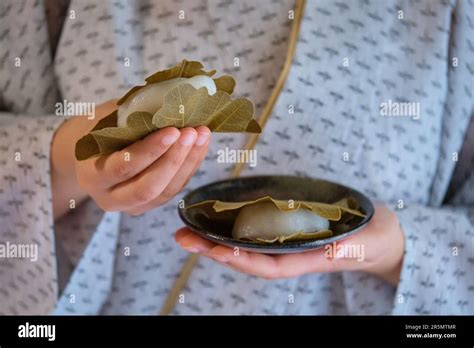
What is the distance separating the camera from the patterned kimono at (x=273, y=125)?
52cm

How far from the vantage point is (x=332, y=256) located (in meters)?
0.45

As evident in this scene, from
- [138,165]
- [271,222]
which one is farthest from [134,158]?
[271,222]

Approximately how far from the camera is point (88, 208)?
0.54 meters

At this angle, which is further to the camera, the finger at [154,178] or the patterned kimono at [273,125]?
the patterned kimono at [273,125]

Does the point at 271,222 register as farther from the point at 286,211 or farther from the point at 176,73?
the point at 176,73

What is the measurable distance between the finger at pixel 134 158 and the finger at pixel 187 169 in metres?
0.02

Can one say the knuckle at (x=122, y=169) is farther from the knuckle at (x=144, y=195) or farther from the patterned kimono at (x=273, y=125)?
the patterned kimono at (x=273, y=125)

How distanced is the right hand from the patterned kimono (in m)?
0.11

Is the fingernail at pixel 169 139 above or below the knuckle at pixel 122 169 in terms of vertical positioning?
above

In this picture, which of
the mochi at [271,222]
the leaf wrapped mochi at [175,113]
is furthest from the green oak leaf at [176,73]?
the mochi at [271,222]

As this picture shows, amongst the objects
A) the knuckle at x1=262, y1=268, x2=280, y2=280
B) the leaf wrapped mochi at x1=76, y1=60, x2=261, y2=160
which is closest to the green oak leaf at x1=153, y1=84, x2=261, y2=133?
the leaf wrapped mochi at x1=76, y1=60, x2=261, y2=160
